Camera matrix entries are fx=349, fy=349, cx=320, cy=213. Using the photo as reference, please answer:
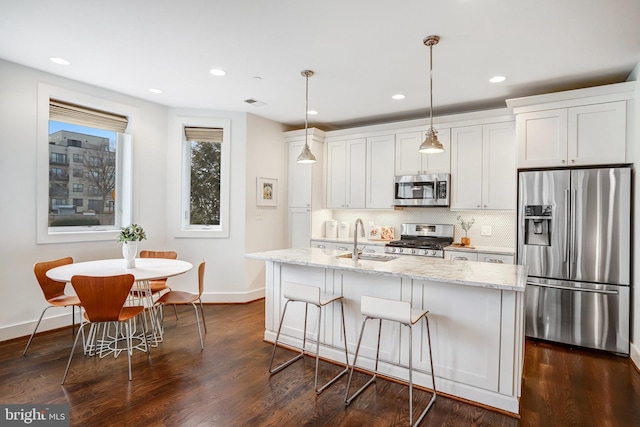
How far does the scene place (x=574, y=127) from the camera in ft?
11.5

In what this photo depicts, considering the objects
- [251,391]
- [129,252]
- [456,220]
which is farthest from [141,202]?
[456,220]

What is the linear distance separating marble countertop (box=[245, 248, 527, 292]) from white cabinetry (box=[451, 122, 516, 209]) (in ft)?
5.55

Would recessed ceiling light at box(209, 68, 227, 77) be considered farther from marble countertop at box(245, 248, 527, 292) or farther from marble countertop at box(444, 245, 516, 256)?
marble countertop at box(444, 245, 516, 256)

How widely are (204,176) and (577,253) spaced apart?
4514 millimetres

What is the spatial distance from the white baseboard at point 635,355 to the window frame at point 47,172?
17.7 ft

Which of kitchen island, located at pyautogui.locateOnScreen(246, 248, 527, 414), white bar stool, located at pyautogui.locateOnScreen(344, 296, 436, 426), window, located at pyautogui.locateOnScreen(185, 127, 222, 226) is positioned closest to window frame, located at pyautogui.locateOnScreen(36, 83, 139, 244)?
window, located at pyautogui.locateOnScreen(185, 127, 222, 226)

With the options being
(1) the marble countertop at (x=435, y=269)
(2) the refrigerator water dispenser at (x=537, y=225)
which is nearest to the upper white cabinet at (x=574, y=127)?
(2) the refrigerator water dispenser at (x=537, y=225)

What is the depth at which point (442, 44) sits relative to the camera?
112 inches

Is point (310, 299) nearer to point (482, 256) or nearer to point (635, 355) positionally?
point (482, 256)

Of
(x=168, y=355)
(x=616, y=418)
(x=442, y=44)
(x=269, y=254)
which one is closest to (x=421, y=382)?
(x=616, y=418)

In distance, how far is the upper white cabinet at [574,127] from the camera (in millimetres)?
3326

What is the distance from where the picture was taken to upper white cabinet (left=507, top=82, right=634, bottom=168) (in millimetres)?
3326

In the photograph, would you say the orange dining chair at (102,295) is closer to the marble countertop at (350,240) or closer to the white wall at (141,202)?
the white wall at (141,202)

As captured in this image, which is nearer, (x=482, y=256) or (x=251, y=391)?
(x=251, y=391)
